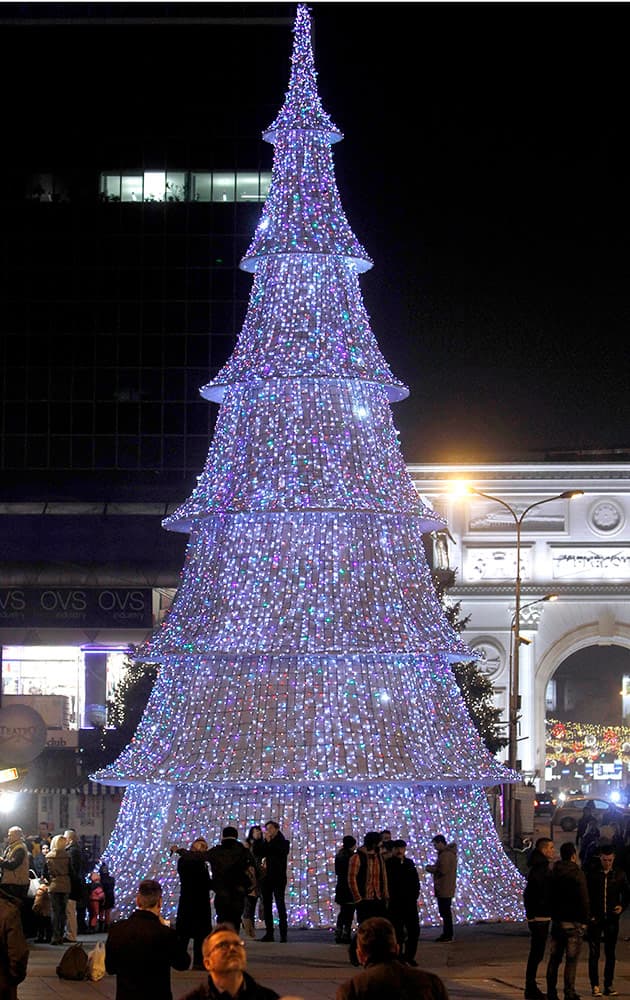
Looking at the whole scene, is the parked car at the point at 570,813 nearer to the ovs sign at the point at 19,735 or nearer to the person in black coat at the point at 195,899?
the ovs sign at the point at 19,735

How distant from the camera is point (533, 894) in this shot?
54.0 feet

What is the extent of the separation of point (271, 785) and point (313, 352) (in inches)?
203

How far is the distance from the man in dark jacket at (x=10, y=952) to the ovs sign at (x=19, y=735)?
11.7 metres

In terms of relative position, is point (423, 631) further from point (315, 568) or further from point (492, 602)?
point (492, 602)

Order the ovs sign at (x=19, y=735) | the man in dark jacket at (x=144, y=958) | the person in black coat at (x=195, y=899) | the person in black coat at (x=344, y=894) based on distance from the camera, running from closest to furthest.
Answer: the man in dark jacket at (x=144, y=958) < the person in black coat at (x=195, y=899) < the person in black coat at (x=344, y=894) < the ovs sign at (x=19, y=735)

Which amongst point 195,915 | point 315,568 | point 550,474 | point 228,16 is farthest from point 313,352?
point 550,474

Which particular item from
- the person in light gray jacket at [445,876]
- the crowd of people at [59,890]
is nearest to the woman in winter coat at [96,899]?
the crowd of people at [59,890]

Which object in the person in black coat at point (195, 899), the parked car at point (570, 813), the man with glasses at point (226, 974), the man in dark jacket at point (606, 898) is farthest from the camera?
the parked car at point (570, 813)

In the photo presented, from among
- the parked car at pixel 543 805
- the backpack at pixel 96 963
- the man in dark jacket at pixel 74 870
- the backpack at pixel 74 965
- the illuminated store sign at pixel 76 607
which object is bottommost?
the parked car at pixel 543 805

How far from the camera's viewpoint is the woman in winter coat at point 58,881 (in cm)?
2086

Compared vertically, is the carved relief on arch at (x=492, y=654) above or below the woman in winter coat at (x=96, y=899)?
above

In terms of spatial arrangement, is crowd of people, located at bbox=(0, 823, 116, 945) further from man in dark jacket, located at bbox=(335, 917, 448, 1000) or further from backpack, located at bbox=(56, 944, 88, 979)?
man in dark jacket, located at bbox=(335, 917, 448, 1000)

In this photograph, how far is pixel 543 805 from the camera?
62.2 m

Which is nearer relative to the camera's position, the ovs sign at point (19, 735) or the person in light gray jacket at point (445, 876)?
the person in light gray jacket at point (445, 876)
